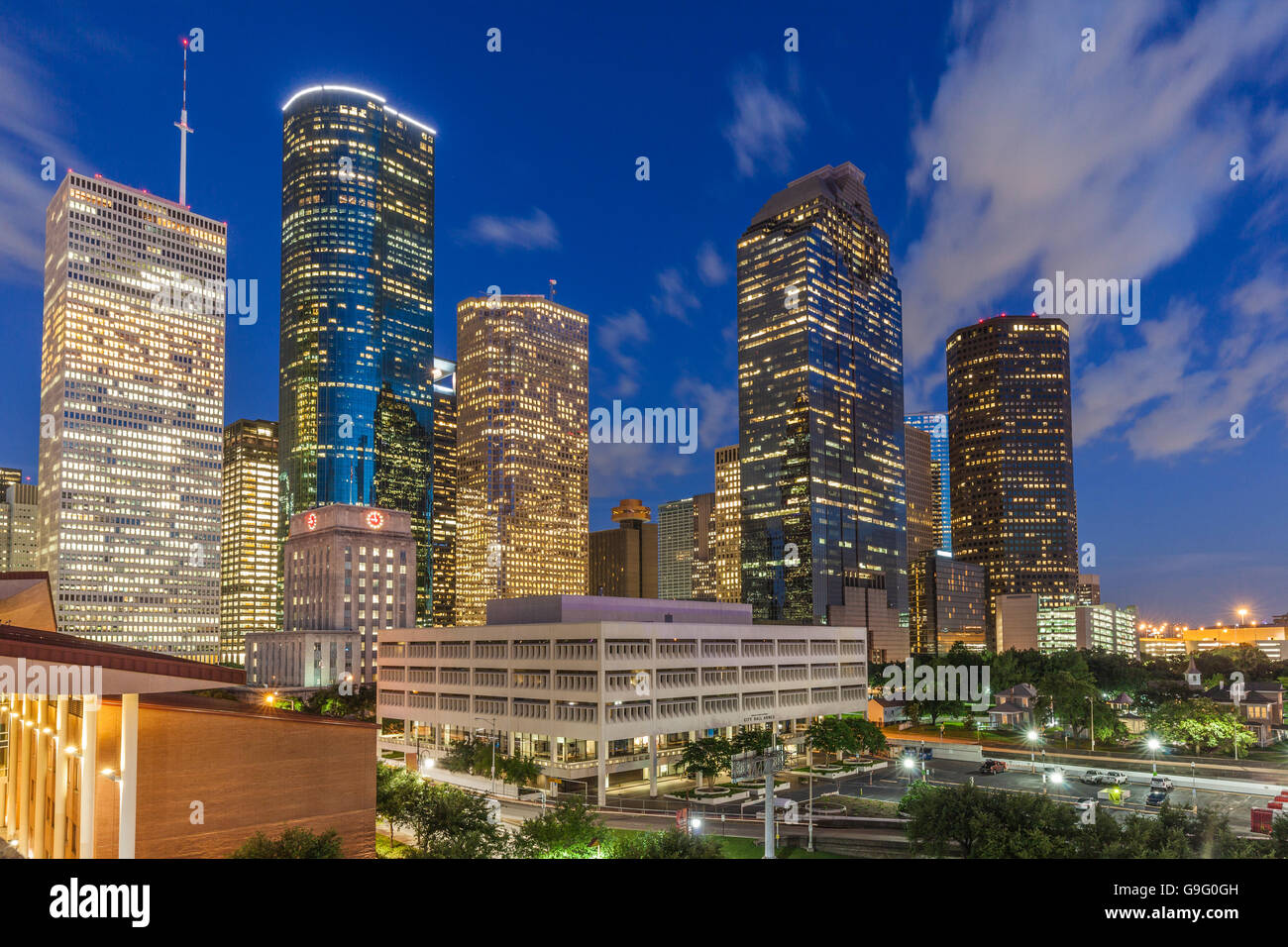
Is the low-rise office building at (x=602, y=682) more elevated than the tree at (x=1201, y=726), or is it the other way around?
the low-rise office building at (x=602, y=682)

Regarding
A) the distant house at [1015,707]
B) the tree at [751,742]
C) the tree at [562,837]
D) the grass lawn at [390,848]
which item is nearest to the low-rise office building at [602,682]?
the tree at [751,742]

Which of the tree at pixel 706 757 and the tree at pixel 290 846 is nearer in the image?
the tree at pixel 290 846

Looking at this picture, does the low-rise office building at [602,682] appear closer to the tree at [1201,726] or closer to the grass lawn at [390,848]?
the grass lawn at [390,848]

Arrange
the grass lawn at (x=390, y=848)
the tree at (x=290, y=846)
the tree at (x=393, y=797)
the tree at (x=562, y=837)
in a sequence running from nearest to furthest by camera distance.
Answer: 1. the tree at (x=290, y=846)
2. the tree at (x=562, y=837)
3. the grass lawn at (x=390, y=848)
4. the tree at (x=393, y=797)

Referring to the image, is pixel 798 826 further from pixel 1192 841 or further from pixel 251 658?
pixel 251 658

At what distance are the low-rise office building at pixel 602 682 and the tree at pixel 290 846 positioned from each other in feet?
121

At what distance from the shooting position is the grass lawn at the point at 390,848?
40188mm

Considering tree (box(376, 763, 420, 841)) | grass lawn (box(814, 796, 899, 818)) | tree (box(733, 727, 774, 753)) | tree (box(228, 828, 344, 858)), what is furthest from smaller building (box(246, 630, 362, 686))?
tree (box(228, 828, 344, 858))

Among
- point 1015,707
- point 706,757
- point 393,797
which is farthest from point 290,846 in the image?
point 1015,707

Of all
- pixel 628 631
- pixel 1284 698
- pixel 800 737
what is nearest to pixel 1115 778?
pixel 800 737

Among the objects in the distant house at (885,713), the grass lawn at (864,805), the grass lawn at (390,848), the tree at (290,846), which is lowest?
the distant house at (885,713)

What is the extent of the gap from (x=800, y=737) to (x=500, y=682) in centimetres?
3125

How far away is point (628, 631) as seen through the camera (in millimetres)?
67438

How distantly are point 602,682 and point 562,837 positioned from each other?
31.6 meters
